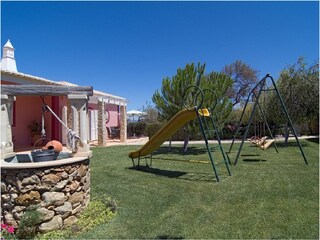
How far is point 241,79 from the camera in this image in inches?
1310

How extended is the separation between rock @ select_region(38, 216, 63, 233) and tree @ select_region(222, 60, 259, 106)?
3039 centimetres

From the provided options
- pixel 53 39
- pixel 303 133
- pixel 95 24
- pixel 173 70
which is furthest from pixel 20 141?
pixel 303 133

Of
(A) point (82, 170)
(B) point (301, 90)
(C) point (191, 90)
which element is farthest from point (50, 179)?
(B) point (301, 90)

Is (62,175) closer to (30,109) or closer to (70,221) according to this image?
(70,221)

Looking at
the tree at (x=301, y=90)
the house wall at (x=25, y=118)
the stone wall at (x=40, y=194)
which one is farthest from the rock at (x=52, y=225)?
the tree at (x=301, y=90)

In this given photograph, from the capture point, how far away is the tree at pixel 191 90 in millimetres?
12406

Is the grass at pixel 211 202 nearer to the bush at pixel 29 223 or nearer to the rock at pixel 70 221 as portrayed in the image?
the rock at pixel 70 221

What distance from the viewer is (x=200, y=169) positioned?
883cm

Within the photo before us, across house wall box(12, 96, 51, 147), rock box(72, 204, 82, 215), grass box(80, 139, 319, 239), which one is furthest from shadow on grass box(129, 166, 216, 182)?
house wall box(12, 96, 51, 147)

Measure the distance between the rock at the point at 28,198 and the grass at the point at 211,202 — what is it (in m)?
0.99

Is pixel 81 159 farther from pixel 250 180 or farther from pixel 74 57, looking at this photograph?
pixel 74 57

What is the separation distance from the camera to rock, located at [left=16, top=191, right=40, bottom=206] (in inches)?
167

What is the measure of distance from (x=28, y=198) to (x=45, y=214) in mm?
371

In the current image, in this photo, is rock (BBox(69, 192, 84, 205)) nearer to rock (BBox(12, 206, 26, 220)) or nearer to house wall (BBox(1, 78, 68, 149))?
rock (BBox(12, 206, 26, 220))
